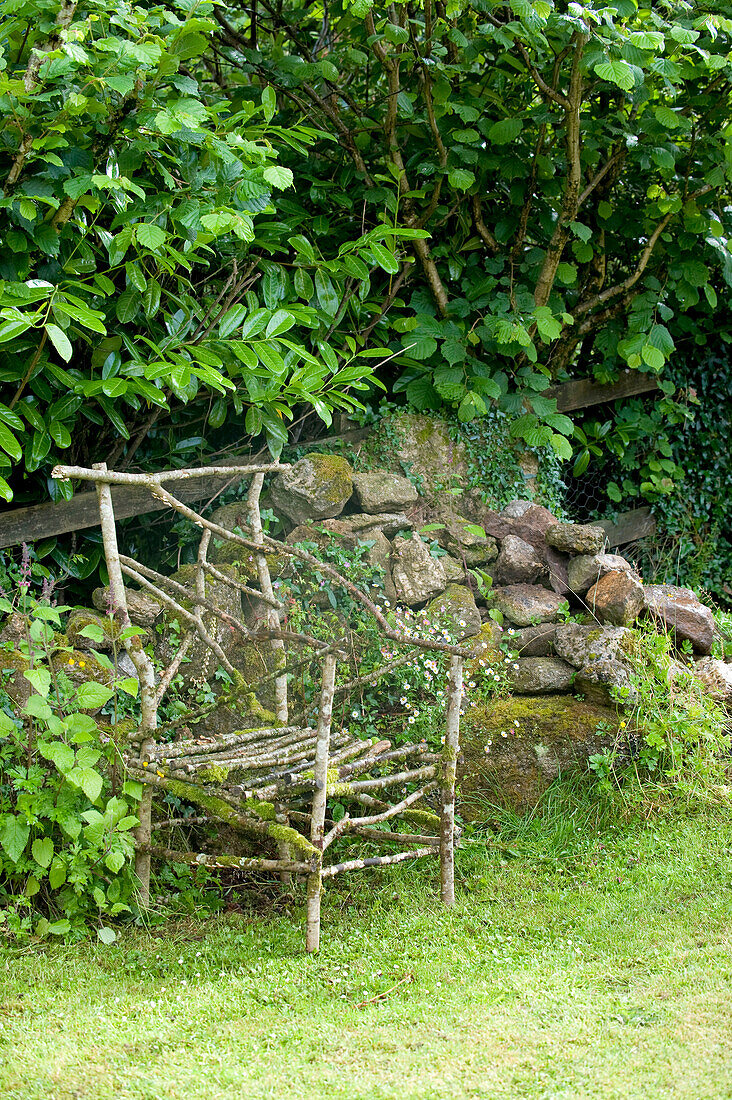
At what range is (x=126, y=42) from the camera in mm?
2906

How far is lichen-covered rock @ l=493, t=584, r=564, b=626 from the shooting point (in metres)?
4.54

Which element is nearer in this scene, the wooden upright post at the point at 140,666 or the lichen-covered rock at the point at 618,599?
the wooden upright post at the point at 140,666

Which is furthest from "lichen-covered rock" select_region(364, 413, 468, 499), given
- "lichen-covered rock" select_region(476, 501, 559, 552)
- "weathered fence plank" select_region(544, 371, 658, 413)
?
"weathered fence plank" select_region(544, 371, 658, 413)

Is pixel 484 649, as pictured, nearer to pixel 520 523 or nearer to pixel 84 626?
pixel 520 523

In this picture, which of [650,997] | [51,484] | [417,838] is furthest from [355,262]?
[650,997]

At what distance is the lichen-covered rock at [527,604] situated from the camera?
14.9 feet

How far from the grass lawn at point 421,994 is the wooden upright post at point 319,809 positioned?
0.11m

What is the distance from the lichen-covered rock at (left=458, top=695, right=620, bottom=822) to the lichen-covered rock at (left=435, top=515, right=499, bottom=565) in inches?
39.8

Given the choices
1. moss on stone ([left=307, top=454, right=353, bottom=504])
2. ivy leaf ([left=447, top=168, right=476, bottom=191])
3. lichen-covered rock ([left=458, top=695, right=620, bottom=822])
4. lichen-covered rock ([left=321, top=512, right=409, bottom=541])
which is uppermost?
ivy leaf ([left=447, top=168, right=476, bottom=191])

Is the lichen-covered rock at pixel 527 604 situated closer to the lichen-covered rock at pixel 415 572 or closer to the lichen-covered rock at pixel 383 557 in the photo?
the lichen-covered rock at pixel 415 572

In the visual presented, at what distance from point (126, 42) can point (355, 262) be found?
1.41 m

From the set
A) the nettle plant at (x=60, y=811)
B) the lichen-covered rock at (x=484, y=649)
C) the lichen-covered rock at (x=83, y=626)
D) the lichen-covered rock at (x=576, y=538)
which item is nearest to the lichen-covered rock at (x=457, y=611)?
the lichen-covered rock at (x=484, y=649)

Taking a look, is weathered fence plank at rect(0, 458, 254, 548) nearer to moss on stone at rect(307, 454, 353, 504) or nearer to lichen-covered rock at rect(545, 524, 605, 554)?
moss on stone at rect(307, 454, 353, 504)

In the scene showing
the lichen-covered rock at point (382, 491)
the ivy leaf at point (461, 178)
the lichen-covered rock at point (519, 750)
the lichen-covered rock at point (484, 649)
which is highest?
the ivy leaf at point (461, 178)
